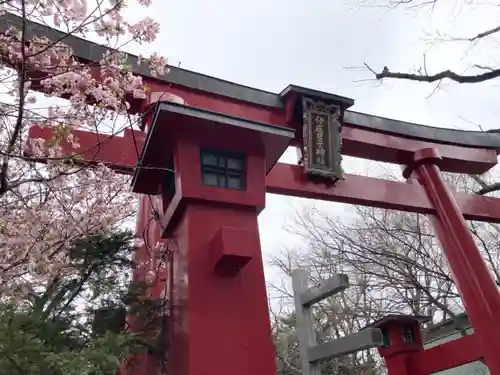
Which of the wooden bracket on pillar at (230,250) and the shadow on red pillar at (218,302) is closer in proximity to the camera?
the shadow on red pillar at (218,302)

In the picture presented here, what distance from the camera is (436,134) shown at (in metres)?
7.04

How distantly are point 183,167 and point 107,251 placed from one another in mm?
935

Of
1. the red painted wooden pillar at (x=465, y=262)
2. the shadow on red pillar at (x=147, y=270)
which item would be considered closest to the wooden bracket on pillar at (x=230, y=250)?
the shadow on red pillar at (x=147, y=270)

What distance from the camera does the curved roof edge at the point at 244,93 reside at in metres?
4.07

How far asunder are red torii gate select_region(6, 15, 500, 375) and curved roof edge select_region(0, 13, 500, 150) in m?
0.02

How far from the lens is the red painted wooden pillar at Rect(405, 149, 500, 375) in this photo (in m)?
5.37

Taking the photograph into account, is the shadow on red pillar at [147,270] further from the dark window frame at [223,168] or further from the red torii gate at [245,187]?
the dark window frame at [223,168]

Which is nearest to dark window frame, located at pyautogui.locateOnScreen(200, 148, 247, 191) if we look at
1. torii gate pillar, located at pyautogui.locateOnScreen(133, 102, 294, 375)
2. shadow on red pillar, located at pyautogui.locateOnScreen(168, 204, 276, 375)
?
torii gate pillar, located at pyautogui.locateOnScreen(133, 102, 294, 375)

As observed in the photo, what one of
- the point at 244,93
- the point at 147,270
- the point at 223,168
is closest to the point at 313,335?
the point at 147,270

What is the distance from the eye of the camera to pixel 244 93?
557 cm

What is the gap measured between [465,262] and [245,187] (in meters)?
3.38

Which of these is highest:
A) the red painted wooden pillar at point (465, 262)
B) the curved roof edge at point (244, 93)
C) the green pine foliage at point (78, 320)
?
the curved roof edge at point (244, 93)

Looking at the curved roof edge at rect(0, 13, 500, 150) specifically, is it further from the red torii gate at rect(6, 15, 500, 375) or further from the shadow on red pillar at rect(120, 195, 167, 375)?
the shadow on red pillar at rect(120, 195, 167, 375)

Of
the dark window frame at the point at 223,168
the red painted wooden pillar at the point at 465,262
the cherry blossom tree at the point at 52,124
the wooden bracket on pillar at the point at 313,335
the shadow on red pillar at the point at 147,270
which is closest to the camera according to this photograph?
the cherry blossom tree at the point at 52,124
